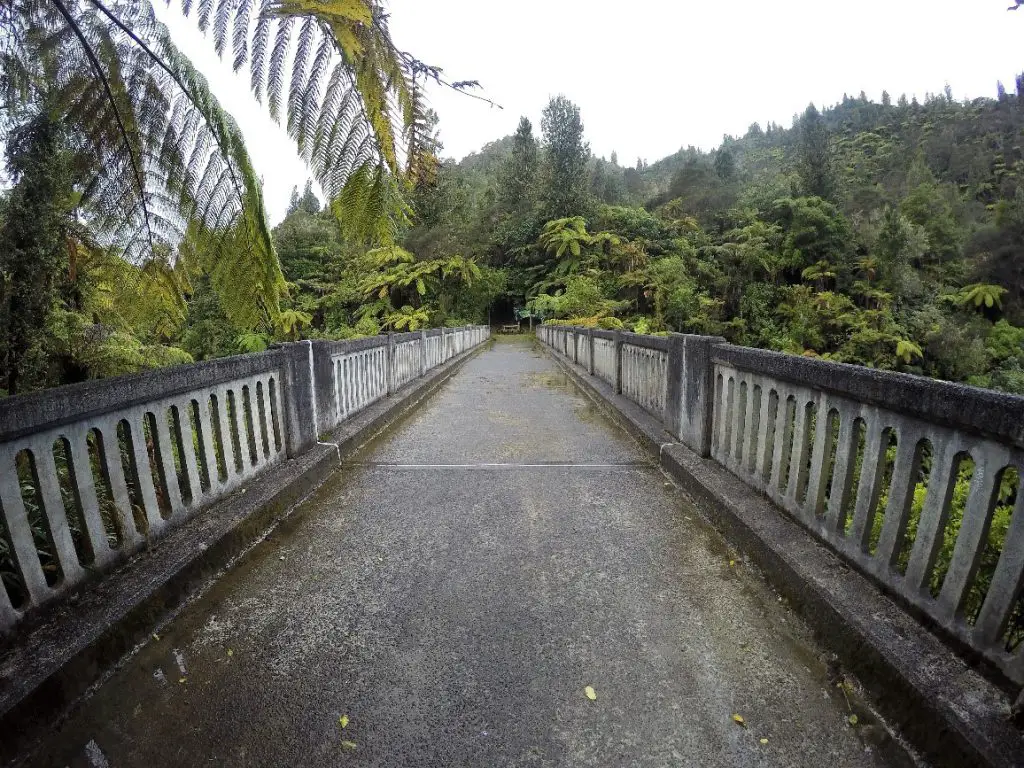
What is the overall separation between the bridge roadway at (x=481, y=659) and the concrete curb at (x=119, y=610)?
74 millimetres

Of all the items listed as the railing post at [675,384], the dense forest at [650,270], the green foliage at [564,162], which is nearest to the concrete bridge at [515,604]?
the railing post at [675,384]

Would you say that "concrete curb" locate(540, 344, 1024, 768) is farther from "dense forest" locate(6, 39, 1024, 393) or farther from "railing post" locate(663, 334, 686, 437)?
"dense forest" locate(6, 39, 1024, 393)

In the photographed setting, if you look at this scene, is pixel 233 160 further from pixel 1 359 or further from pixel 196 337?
pixel 196 337

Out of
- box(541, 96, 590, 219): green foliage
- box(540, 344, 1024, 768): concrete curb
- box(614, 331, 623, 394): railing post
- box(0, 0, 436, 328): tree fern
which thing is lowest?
box(540, 344, 1024, 768): concrete curb

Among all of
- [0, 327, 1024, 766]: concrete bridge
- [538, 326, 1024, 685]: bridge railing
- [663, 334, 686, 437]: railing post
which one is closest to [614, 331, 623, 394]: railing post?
[663, 334, 686, 437]: railing post

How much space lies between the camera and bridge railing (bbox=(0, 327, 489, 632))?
188cm

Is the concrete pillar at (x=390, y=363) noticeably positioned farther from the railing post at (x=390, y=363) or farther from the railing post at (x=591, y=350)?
the railing post at (x=591, y=350)

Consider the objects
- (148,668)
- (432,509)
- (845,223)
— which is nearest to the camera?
(148,668)

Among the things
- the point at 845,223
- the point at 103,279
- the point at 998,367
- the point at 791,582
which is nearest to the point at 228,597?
the point at 103,279

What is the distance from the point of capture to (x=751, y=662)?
1934mm

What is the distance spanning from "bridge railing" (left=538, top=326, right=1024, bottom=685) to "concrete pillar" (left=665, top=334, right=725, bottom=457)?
0.01 metres

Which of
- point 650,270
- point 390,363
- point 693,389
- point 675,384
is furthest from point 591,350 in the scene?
point 650,270

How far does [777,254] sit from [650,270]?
34.6 feet

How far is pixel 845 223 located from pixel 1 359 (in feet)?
138
